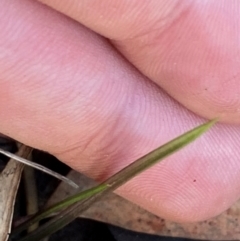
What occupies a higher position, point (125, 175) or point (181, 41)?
point (181, 41)

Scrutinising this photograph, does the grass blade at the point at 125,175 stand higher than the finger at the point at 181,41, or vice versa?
the finger at the point at 181,41

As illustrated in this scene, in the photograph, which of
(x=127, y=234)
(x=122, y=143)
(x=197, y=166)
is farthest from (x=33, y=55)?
(x=127, y=234)
